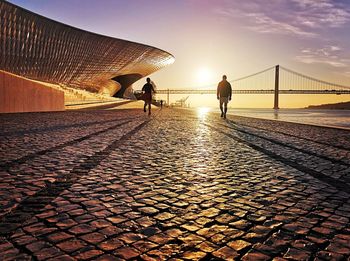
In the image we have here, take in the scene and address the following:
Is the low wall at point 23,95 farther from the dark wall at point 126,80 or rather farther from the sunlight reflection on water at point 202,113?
the dark wall at point 126,80

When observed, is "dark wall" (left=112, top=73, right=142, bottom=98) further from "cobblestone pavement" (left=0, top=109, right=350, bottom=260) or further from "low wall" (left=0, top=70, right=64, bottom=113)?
"cobblestone pavement" (left=0, top=109, right=350, bottom=260)

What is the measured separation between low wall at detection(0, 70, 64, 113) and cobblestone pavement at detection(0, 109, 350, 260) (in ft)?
37.9

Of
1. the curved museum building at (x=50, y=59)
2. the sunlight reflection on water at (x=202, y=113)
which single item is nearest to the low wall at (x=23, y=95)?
the curved museum building at (x=50, y=59)

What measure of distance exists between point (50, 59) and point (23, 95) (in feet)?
67.3

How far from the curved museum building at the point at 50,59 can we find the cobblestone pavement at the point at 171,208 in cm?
1294

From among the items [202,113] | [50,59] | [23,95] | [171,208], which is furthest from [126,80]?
[171,208]

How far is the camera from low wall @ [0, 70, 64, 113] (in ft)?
46.8

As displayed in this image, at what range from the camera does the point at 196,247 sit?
1680mm

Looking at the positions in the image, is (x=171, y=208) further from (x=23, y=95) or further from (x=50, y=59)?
(x=50, y=59)

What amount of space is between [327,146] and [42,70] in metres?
34.3

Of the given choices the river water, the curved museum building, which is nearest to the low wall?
the curved museum building

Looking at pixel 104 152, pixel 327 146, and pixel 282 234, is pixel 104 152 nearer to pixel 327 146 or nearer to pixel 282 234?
pixel 282 234

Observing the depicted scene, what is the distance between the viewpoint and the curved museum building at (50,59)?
1628 cm

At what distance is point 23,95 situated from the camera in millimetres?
15898
